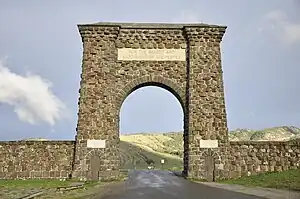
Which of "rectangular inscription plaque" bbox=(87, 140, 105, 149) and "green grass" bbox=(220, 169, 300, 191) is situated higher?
"rectangular inscription plaque" bbox=(87, 140, 105, 149)

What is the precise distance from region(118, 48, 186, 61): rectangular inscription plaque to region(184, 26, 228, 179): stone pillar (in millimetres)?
753

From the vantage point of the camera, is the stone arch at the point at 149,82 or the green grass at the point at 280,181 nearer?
the green grass at the point at 280,181

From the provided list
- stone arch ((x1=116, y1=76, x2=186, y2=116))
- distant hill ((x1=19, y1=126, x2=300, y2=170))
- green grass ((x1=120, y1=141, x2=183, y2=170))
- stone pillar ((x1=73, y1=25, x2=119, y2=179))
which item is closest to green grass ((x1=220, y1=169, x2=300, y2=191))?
stone arch ((x1=116, y1=76, x2=186, y2=116))

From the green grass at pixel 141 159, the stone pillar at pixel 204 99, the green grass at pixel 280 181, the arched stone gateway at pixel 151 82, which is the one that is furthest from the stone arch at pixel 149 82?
the green grass at pixel 141 159

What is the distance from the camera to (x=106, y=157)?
72.8 feet

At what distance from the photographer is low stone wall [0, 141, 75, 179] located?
21.8 meters

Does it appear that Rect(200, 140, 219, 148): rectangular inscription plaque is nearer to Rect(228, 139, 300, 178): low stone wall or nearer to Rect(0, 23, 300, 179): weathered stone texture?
Rect(0, 23, 300, 179): weathered stone texture

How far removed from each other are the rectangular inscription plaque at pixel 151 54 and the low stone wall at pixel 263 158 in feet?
23.7

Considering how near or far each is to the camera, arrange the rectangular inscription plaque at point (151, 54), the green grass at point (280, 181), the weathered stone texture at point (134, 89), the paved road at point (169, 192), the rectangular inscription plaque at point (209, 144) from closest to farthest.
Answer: the paved road at point (169, 192), the green grass at point (280, 181), the weathered stone texture at point (134, 89), the rectangular inscription plaque at point (209, 144), the rectangular inscription plaque at point (151, 54)

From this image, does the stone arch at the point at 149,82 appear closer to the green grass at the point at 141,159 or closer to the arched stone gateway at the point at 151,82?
the arched stone gateway at the point at 151,82

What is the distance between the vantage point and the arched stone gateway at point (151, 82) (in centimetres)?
2234

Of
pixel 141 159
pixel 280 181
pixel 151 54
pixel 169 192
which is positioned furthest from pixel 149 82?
pixel 141 159

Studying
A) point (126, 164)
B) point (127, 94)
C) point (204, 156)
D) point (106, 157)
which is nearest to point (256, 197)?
point (204, 156)

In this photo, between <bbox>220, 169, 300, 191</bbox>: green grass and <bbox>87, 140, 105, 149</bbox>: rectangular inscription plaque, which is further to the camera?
<bbox>87, 140, 105, 149</bbox>: rectangular inscription plaque
